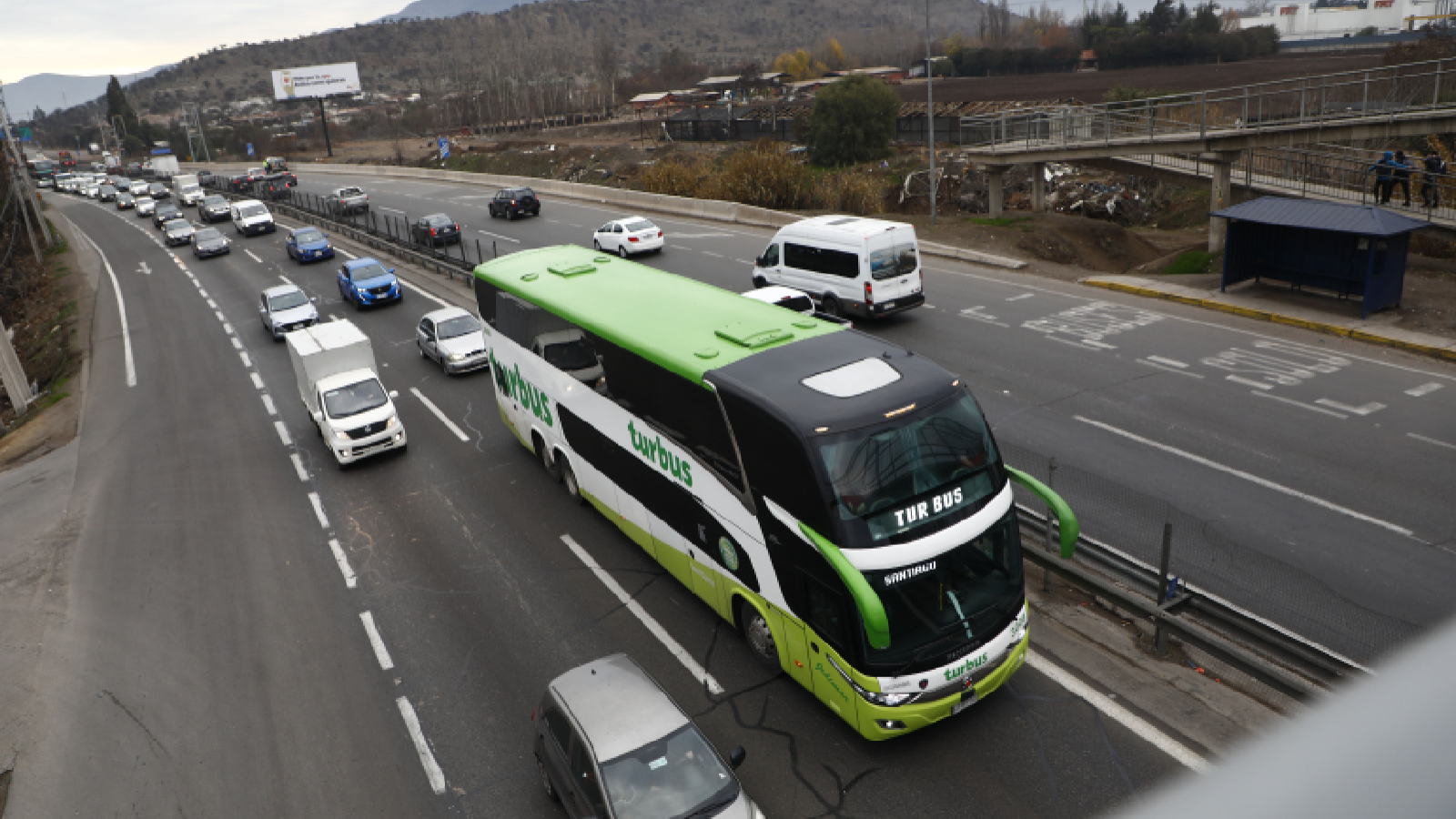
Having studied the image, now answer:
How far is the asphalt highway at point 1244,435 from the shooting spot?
11.8 metres

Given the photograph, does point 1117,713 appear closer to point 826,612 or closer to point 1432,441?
point 826,612

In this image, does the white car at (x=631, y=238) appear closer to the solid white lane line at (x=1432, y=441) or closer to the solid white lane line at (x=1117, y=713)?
the solid white lane line at (x=1432, y=441)

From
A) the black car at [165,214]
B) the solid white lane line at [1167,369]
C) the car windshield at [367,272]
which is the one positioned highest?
the black car at [165,214]

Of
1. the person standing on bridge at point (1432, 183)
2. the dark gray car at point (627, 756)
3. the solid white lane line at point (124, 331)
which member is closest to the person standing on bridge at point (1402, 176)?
the person standing on bridge at point (1432, 183)

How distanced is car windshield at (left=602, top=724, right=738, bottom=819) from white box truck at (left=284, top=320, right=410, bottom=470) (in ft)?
38.8

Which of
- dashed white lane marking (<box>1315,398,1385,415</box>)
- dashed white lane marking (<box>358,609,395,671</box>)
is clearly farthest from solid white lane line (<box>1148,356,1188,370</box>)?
dashed white lane marking (<box>358,609,395,671</box>)

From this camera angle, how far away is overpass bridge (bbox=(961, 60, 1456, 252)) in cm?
2514

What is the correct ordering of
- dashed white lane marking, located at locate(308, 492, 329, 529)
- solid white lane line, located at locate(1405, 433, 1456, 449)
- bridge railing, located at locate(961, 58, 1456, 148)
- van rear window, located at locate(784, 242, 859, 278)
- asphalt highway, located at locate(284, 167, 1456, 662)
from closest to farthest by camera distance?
1. asphalt highway, located at locate(284, 167, 1456, 662)
2. solid white lane line, located at locate(1405, 433, 1456, 449)
3. dashed white lane marking, located at locate(308, 492, 329, 529)
4. van rear window, located at locate(784, 242, 859, 278)
5. bridge railing, located at locate(961, 58, 1456, 148)

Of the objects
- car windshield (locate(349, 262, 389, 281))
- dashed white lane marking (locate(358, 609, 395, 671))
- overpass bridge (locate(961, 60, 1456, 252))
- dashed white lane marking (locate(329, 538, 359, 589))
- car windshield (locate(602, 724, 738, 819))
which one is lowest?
dashed white lane marking (locate(358, 609, 395, 671))

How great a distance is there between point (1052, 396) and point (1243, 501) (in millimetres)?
5047

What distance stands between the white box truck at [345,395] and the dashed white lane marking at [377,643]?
229 inches

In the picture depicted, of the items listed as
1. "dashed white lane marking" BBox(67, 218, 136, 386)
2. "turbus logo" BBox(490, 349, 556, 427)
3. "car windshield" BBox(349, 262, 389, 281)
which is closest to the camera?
"turbus logo" BBox(490, 349, 556, 427)

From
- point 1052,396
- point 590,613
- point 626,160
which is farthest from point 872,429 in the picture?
point 626,160

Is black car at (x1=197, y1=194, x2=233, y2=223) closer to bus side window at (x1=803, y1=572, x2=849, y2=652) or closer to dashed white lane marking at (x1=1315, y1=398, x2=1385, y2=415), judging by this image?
bus side window at (x1=803, y1=572, x2=849, y2=652)
